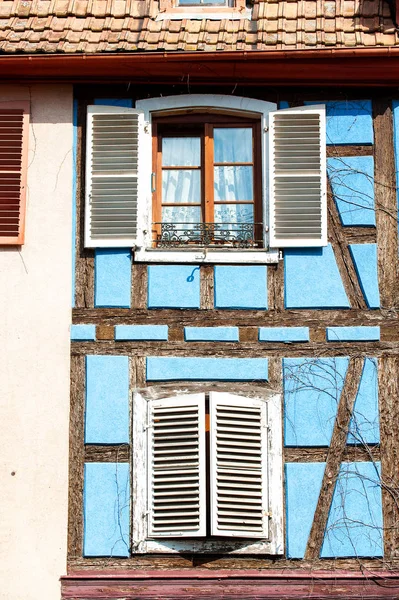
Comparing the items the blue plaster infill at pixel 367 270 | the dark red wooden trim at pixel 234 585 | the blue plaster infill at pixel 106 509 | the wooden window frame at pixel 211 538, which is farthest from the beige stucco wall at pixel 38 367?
the blue plaster infill at pixel 367 270

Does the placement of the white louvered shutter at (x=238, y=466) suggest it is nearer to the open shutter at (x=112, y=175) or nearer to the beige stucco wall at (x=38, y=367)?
the beige stucco wall at (x=38, y=367)

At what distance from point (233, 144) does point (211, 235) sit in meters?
0.84

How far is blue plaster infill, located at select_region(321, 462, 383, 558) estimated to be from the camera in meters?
8.28

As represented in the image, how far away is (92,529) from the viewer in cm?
832

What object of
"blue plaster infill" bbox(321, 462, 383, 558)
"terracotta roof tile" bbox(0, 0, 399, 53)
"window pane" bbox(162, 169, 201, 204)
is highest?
"terracotta roof tile" bbox(0, 0, 399, 53)

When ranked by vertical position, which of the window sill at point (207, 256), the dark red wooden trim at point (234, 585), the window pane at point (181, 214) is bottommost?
the dark red wooden trim at point (234, 585)

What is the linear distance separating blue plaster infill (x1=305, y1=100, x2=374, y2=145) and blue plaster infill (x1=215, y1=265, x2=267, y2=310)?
1305mm

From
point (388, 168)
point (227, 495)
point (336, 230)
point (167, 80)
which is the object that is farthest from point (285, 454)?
point (167, 80)

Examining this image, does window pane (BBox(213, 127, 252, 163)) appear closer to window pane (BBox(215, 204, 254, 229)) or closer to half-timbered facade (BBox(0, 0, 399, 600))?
half-timbered facade (BBox(0, 0, 399, 600))

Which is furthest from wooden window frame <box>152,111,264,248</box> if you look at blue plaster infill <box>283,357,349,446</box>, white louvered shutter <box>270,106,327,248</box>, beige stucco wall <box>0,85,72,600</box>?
blue plaster infill <box>283,357,349,446</box>

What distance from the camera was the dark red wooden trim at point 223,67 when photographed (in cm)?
879

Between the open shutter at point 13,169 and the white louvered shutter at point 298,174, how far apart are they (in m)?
2.05

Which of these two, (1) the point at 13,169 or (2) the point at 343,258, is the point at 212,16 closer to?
(1) the point at 13,169

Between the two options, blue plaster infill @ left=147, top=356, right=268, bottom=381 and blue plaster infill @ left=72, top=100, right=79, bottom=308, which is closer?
blue plaster infill @ left=147, top=356, right=268, bottom=381
